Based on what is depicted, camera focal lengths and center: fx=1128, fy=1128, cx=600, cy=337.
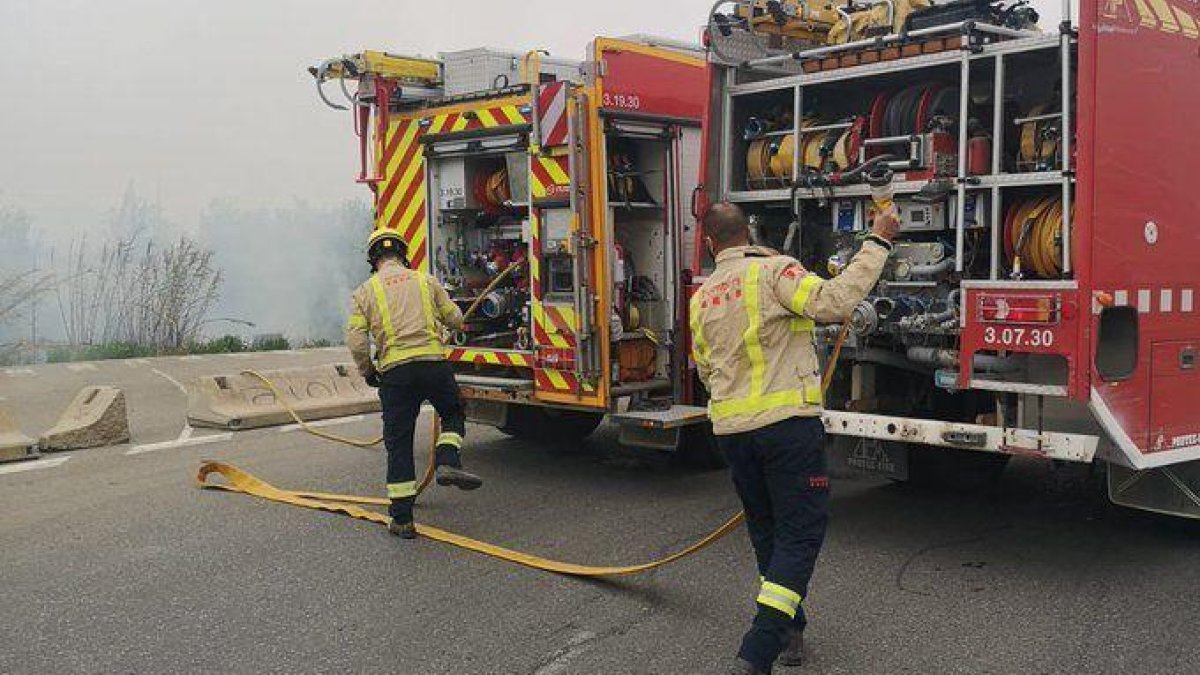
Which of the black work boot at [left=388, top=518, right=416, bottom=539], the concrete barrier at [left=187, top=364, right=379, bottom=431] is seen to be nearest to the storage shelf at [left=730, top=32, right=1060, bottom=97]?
the black work boot at [left=388, top=518, right=416, bottom=539]

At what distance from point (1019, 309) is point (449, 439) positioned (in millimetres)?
3203

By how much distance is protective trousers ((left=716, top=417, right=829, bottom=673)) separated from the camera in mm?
3803

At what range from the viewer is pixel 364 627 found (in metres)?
4.55

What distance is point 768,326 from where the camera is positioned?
3998 mm

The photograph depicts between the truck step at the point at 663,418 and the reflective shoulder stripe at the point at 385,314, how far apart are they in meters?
1.48

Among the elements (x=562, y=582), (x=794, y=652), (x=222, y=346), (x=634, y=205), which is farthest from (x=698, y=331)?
(x=222, y=346)

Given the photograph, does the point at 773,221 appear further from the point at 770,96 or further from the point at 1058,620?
the point at 1058,620

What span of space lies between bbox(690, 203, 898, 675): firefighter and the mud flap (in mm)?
2012

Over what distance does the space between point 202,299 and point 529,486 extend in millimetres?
9137

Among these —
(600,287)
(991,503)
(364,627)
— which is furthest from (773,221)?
(364,627)

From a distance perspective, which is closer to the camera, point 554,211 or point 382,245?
point 382,245

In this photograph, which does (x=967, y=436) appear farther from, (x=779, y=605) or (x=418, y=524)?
(x=418, y=524)

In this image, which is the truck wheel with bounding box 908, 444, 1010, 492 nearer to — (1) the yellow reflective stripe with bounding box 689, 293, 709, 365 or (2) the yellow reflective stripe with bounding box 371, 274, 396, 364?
(1) the yellow reflective stripe with bounding box 689, 293, 709, 365

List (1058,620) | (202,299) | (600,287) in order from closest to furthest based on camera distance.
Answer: (1058,620) → (600,287) → (202,299)
